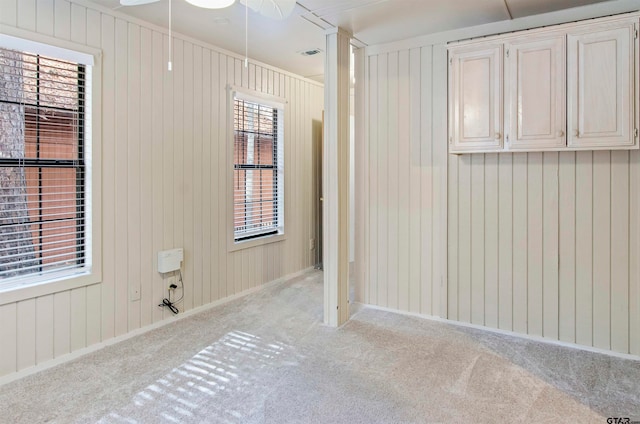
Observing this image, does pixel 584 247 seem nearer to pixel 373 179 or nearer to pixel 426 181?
pixel 426 181

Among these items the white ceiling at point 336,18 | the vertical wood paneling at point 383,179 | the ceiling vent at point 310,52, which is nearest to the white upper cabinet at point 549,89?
the white ceiling at point 336,18

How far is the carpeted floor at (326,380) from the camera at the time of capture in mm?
2186

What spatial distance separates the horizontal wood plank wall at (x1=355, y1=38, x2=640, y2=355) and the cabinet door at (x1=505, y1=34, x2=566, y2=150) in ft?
0.98

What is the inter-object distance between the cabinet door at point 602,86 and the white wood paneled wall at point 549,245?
0.93 ft

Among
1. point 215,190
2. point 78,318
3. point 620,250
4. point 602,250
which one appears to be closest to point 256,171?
point 215,190

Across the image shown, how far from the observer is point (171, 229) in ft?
11.6

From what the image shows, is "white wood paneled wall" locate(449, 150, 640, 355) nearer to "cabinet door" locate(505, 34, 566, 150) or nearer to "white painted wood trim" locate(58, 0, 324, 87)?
"cabinet door" locate(505, 34, 566, 150)

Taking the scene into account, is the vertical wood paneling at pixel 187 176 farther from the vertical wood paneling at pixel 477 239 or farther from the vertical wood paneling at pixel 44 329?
the vertical wood paneling at pixel 477 239

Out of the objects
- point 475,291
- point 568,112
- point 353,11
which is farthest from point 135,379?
point 568,112

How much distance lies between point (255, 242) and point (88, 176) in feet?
6.21

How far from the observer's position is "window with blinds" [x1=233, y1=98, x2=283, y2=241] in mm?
4316

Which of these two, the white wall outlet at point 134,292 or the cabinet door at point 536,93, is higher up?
the cabinet door at point 536,93

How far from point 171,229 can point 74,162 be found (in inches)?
36.9

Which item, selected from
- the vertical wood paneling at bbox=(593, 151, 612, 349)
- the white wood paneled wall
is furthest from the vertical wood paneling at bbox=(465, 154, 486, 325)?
the vertical wood paneling at bbox=(593, 151, 612, 349)
